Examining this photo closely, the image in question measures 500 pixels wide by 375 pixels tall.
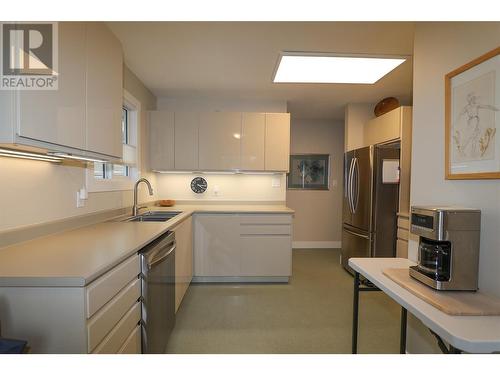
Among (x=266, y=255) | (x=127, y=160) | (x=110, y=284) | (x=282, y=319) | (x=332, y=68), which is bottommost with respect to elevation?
(x=282, y=319)

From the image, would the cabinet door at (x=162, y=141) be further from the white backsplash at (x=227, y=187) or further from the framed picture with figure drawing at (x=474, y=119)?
the framed picture with figure drawing at (x=474, y=119)

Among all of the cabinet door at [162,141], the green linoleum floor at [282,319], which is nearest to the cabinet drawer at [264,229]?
the green linoleum floor at [282,319]

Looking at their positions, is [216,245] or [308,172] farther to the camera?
[308,172]

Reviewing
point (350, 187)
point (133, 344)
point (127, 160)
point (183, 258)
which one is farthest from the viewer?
point (350, 187)

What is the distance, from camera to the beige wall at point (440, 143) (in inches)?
47.6

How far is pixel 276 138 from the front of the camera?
3633 millimetres

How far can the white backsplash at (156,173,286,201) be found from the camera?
3.87 m

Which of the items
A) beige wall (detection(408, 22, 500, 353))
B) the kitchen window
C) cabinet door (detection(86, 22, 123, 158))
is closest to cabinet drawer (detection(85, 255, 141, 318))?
cabinet door (detection(86, 22, 123, 158))

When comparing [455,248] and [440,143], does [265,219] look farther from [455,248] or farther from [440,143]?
[455,248]

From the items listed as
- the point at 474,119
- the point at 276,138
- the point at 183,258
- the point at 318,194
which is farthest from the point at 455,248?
the point at 318,194

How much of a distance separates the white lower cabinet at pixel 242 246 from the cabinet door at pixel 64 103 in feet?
6.39

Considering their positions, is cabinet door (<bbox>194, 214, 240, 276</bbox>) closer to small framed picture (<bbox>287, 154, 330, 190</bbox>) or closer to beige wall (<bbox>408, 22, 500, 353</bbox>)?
beige wall (<bbox>408, 22, 500, 353</bbox>)

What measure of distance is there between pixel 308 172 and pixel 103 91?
3975 mm

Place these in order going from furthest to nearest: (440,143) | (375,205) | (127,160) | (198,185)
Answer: (198,185) → (375,205) → (127,160) → (440,143)
